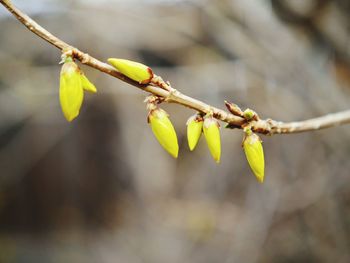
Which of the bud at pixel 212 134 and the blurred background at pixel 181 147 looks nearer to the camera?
the bud at pixel 212 134

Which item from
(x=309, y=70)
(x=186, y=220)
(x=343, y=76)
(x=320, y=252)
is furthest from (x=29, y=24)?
(x=186, y=220)

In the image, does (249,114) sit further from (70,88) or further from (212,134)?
(70,88)

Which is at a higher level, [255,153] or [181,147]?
[181,147]

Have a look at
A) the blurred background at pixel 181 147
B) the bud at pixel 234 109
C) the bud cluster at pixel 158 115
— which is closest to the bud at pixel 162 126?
the bud cluster at pixel 158 115

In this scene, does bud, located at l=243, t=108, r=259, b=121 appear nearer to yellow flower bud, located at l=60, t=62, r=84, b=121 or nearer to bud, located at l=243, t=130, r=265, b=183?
bud, located at l=243, t=130, r=265, b=183

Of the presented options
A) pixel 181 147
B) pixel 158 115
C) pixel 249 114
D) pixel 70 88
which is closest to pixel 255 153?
pixel 249 114

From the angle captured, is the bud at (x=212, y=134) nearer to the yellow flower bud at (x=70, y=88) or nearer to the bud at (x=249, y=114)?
the bud at (x=249, y=114)

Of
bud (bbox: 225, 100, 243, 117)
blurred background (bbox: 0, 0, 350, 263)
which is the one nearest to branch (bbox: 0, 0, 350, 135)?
bud (bbox: 225, 100, 243, 117)
